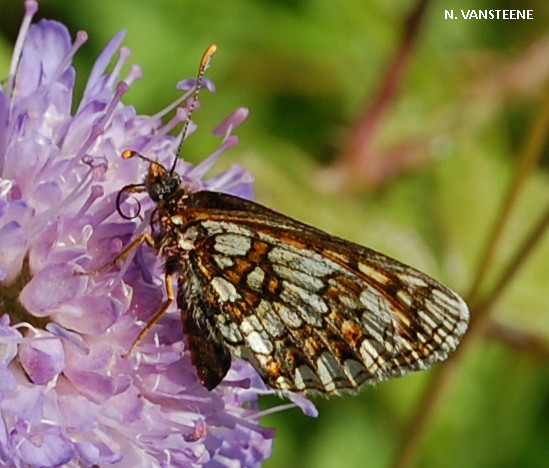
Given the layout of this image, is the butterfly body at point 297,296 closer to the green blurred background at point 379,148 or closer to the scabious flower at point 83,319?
the scabious flower at point 83,319

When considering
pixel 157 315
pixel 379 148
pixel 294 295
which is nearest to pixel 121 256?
pixel 157 315

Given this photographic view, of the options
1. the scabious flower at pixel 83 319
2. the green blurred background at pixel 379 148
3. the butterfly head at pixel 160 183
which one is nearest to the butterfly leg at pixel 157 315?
the scabious flower at pixel 83 319

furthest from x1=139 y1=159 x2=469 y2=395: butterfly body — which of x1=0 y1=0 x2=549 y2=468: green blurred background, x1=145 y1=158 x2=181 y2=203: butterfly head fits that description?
x1=0 y1=0 x2=549 y2=468: green blurred background

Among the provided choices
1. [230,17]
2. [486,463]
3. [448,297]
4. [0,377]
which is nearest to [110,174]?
[0,377]

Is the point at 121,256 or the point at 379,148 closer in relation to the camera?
the point at 121,256

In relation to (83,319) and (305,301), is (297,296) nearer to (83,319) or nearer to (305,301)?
(305,301)

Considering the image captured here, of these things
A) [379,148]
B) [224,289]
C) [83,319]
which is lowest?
[83,319]

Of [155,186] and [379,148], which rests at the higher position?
[379,148]
